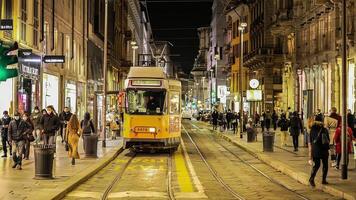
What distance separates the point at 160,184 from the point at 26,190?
4.54 meters

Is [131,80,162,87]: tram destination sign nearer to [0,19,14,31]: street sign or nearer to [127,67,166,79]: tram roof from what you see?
[127,67,166,79]: tram roof

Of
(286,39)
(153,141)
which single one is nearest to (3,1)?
(153,141)

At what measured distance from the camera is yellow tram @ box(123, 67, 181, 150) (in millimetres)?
30891

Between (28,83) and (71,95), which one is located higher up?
(28,83)

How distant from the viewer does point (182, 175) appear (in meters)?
22.5

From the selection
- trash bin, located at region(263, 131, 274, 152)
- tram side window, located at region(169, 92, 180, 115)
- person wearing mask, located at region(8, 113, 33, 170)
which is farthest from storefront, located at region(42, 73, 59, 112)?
person wearing mask, located at region(8, 113, 33, 170)

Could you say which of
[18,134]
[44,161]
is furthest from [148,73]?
[44,161]

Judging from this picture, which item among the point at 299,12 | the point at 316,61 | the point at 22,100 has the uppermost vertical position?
the point at 299,12

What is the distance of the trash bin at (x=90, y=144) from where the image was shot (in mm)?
27236

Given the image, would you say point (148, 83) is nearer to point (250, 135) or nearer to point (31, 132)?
point (31, 132)

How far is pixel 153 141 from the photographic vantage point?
1225 inches

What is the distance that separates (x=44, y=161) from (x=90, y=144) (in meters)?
8.85

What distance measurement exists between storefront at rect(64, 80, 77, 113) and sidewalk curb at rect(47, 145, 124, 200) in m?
14.4

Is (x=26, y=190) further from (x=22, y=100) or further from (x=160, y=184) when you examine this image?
(x=22, y=100)
